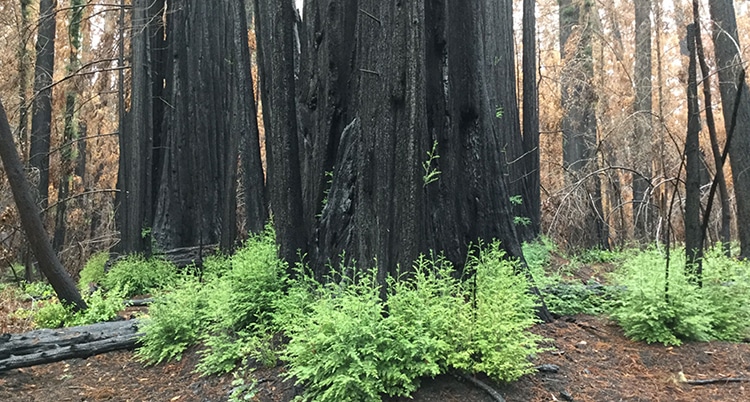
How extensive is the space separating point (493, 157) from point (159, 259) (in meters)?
8.04

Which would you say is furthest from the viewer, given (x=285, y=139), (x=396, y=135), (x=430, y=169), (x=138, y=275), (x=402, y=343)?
(x=138, y=275)

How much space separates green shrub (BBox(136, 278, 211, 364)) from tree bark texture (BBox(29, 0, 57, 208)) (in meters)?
9.28

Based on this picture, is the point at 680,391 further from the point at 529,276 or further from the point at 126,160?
the point at 126,160

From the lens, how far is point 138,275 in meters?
9.37

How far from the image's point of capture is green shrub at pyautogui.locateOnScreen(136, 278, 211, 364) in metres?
5.16

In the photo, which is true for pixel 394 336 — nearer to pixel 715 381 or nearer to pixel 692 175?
pixel 715 381

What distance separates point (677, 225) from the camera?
14.7 meters

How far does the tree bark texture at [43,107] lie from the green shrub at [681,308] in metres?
13.3

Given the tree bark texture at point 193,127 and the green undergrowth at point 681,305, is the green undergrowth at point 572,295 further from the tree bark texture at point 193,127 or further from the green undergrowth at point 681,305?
the tree bark texture at point 193,127

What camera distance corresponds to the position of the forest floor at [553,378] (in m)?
3.57

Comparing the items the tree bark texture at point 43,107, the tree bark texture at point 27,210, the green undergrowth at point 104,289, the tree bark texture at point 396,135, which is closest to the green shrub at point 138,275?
the green undergrowth at point 104,289

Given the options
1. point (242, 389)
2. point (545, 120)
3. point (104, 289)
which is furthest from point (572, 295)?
point (545, 120)

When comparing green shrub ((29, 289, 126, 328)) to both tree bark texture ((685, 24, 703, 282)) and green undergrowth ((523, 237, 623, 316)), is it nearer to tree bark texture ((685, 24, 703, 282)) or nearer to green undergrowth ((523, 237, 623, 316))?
green undergrowth ((523, 237, 623, 316))

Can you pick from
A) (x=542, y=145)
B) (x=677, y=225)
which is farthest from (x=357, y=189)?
(x=542, y=145)
